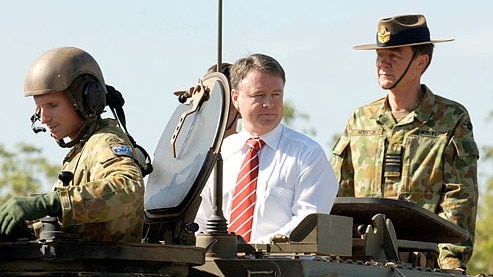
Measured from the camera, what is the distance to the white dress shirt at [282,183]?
1167 cm

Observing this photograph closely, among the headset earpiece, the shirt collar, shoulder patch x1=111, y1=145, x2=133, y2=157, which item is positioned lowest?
the shirt collar

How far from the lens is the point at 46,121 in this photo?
1027 cm

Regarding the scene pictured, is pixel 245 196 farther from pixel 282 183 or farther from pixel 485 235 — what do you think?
pixel 485 235

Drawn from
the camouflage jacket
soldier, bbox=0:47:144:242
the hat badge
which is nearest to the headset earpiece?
soldier, bbox=0:47:144:242

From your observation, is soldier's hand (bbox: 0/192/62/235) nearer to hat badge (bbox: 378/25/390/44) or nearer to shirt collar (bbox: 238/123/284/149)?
shirt collar (bbox: 238/123/284/149)

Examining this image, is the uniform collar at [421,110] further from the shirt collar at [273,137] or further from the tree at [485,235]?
the tree at [485,235]

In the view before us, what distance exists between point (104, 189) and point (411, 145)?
4944mm

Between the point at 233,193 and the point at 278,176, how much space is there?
0.35m

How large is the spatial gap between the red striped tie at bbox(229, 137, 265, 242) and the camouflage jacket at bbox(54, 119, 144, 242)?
5.58 ft

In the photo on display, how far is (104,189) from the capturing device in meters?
9.56

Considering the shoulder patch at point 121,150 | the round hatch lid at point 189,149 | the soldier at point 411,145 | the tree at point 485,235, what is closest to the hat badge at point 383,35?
the soldier at point 411,145

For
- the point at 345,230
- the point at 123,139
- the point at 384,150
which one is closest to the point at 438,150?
the point at 384,150

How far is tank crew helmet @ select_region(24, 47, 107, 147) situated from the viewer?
10125 mm

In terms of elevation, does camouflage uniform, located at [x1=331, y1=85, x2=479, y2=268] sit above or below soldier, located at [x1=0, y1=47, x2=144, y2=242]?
below
